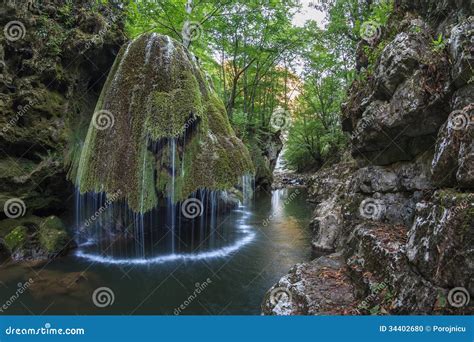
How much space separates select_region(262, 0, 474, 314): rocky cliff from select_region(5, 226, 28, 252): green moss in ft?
22.1

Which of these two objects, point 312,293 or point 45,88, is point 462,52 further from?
point 45,88

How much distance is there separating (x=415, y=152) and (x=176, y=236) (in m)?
7.48

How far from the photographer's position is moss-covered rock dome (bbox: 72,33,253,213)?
7543 mm

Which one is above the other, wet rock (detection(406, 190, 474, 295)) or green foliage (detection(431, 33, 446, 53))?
green foliage (detection(431, 33, 446, 53))

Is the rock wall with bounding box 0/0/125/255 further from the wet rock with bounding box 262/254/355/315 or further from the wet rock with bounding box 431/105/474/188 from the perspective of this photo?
the wet rock with bounding box 431/105/474/188

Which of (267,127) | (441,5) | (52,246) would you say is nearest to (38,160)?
(52,246)

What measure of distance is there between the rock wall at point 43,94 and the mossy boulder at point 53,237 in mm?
185

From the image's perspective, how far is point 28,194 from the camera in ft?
27.8

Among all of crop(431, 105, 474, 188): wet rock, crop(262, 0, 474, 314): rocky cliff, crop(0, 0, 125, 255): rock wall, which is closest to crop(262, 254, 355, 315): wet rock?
crop(262, 0, 474, 314): rocky cliff

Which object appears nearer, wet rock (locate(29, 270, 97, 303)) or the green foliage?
the green foliage

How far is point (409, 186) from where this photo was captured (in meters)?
6.05

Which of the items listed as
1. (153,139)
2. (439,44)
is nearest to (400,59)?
(439,44)

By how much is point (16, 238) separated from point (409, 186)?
9.37 metres

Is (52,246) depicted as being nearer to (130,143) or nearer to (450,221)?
(130,143)
